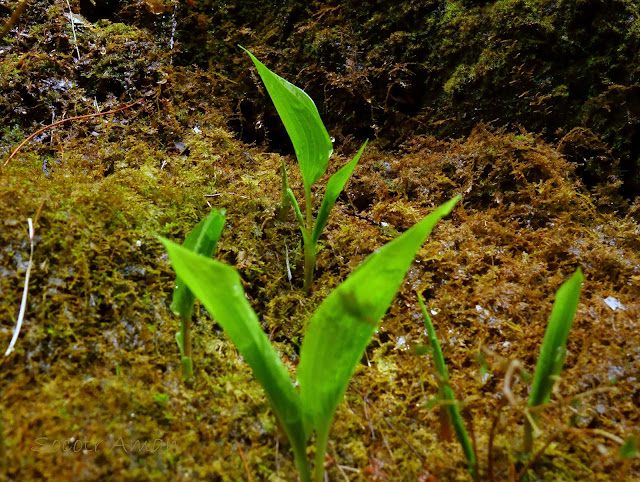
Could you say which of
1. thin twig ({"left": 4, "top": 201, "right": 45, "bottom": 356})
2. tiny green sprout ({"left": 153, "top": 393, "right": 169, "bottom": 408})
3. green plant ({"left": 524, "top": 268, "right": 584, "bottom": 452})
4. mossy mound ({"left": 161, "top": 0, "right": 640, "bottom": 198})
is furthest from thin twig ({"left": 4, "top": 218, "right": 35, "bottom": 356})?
mossy mound ({"left": 161, "top": 0, "right": 640, "bottom": 198})

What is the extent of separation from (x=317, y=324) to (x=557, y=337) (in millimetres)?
445

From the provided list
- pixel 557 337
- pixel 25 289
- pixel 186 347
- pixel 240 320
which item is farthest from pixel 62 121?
pixel 557 337

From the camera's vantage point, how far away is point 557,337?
0.70m

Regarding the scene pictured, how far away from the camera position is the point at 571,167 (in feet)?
4.69

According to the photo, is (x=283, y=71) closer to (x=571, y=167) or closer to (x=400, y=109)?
(x=400, y=109)

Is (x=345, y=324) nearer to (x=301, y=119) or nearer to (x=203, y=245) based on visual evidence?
(x=203, y=245)

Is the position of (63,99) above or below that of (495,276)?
above

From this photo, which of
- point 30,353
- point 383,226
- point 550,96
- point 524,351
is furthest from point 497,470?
point 550,96

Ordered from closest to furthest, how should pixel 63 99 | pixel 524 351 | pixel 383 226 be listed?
pixel 524 351 → pixel 383 226 → pixel 63 99

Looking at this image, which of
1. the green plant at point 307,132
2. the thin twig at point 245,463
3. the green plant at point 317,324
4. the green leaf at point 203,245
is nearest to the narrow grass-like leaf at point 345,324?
the green plant at point 317,324

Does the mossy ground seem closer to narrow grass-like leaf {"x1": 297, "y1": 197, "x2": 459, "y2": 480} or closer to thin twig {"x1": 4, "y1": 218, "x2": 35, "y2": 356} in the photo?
thin twig {"x1": 4, "y1": 218, "x2": 35, "y2": 356}

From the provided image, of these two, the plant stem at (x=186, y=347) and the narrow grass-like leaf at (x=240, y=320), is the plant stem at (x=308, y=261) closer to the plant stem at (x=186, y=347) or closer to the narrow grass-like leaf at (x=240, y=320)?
the plant stem at (x=186, y=347)

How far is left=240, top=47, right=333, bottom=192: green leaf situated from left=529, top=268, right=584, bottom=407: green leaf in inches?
25.4

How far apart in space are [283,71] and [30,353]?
5.06 ft
